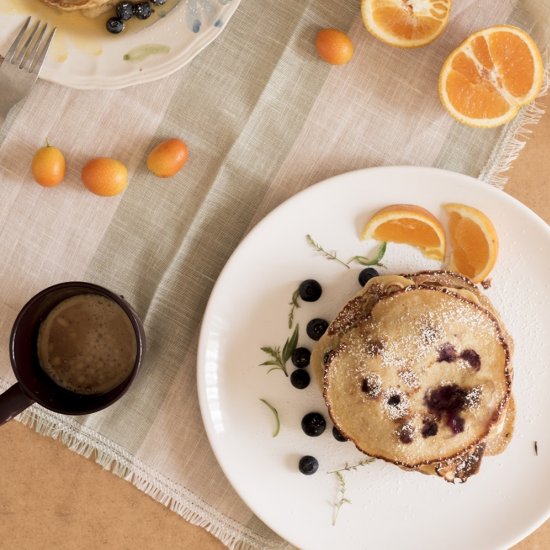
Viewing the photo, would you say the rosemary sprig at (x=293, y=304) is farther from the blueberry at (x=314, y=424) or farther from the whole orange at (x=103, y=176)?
the whole orange at (x=103, y=176)

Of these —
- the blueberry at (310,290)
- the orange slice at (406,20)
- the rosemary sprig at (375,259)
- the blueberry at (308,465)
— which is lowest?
the blueberry at (308,465)

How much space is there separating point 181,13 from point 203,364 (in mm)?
944

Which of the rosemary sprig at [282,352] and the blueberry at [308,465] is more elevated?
the rosemary sprig at [282,352]

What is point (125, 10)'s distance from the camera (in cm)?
185

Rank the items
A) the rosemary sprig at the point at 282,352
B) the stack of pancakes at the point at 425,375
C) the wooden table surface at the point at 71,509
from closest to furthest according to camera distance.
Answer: the stack of pancakes at the point at 425,375, the rosemary sprig at the point at 282,352, the wooden table surface at the point at 71,509

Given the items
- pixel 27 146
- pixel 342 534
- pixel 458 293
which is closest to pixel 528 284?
pixel 458 293

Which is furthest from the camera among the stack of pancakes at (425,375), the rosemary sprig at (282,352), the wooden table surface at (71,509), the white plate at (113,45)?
the wooden table surface at (71,509)

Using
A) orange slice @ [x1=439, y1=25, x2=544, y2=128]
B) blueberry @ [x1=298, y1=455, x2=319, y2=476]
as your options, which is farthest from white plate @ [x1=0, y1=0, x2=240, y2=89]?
blueberry @ [x1=298, y1=455, x2=319, y2=476]

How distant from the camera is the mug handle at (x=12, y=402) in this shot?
171 cm

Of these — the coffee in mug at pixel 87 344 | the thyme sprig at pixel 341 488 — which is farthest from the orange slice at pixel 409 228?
the coffee in mug at pixel 87 344

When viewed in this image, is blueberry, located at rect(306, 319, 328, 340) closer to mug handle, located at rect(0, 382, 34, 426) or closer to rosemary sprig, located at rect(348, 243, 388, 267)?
rosemary sprig, located at rect(348, 243, 388, 267)

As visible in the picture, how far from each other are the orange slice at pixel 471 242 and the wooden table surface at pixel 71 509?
83 centimetres

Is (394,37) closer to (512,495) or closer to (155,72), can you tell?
(155,72)

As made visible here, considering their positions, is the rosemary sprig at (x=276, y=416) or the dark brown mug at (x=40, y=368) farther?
the rosemary sprig at (x=276, y=416)
